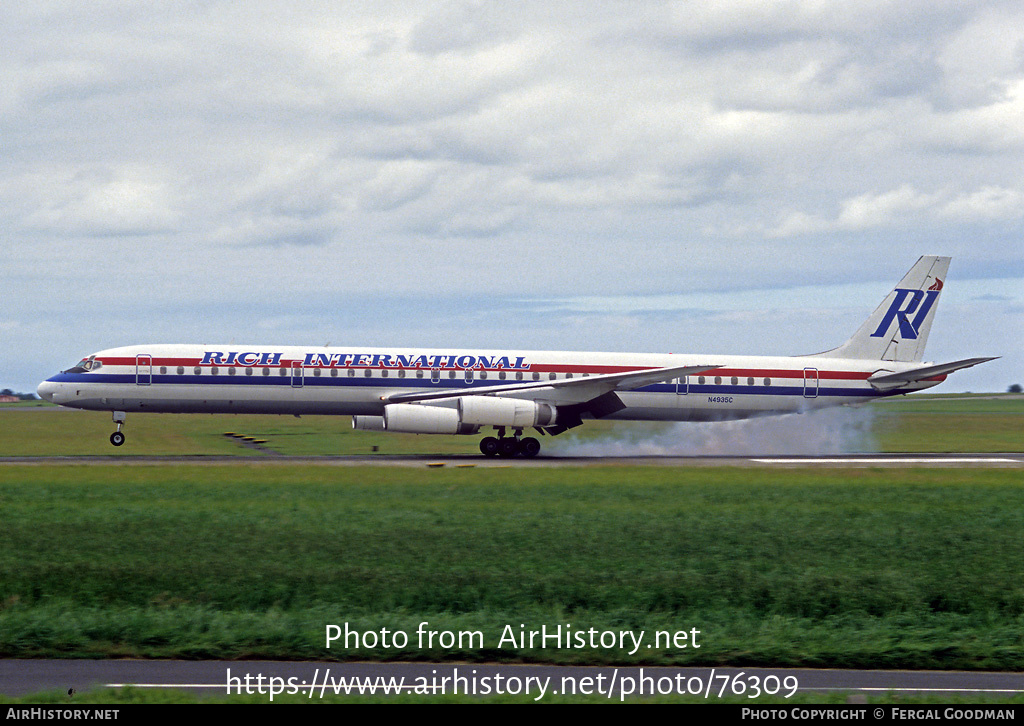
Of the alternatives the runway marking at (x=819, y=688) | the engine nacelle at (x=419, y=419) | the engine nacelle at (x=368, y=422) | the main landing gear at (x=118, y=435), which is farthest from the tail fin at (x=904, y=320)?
the runway marking at (x=819, y=688)

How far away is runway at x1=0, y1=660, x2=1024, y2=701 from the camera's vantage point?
973cm

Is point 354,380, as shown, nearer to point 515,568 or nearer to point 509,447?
point 509,447

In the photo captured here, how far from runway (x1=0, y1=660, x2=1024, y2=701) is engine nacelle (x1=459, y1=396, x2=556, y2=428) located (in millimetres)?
23843

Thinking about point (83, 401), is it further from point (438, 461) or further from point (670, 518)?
point (670, 518)

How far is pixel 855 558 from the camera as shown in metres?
16.4

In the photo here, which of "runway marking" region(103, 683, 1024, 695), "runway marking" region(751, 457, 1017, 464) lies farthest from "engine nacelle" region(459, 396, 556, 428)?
"runway marking" region(103, 683, 1024, 695)

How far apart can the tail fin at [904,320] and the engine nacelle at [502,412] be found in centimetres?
1386

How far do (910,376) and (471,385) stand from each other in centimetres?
1778

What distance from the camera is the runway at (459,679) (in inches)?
383

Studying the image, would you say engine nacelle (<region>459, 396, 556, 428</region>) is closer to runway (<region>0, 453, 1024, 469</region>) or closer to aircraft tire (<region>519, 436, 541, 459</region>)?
aircraft tire (<region>519, 436, 541, 459</region>)

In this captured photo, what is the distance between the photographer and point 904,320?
42812 millimetres

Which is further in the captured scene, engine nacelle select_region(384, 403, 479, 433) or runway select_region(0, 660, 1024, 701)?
engine nacelle select_region(384, 403, 479, 433)

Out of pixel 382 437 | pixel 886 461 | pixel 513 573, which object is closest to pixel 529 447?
pixel 382 437
